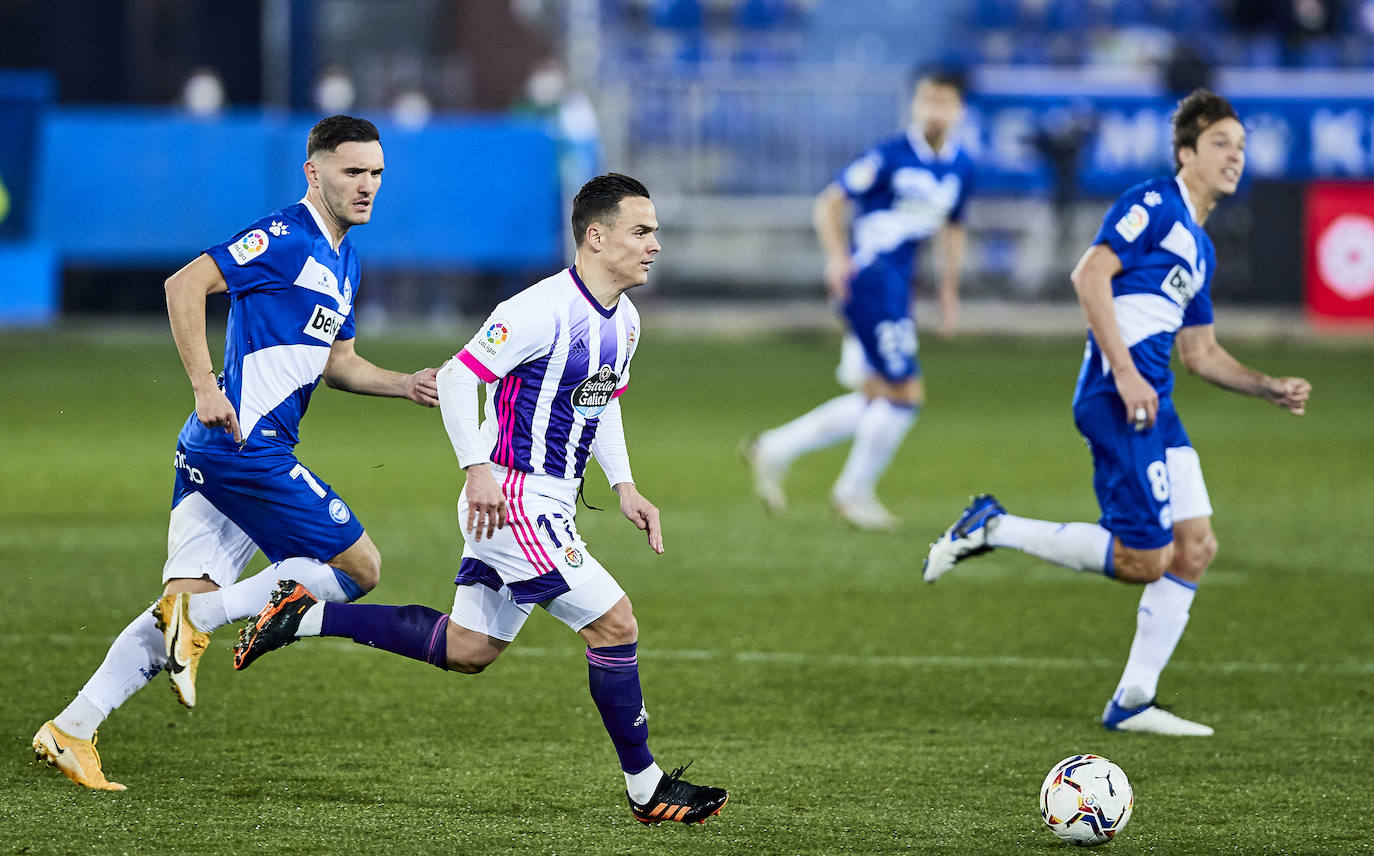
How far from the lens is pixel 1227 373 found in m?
6.08

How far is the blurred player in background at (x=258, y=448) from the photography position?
489 cm

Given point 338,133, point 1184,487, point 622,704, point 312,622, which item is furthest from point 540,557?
point 1184,487

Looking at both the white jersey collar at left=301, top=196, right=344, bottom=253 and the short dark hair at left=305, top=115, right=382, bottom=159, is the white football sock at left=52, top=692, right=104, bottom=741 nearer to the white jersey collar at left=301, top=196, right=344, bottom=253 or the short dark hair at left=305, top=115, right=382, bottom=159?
the white jersey collar at left=301, top=196, right=344, bottom=253

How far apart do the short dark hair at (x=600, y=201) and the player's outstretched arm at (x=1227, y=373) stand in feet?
7.31

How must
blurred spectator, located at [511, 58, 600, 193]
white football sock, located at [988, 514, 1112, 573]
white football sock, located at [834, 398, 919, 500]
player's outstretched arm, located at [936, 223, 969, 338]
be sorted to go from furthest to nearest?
blurred spectator, located at [511, 58, 600, 193]
player's outstretched arm, located at [936, 223, 969, 338]
white football sock, located at [834, 398, 919, 500]
white football sock, located at [988, 514, 1112, 573]

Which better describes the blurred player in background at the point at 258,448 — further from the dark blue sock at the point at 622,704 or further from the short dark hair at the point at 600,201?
the dark blue sock at the point at 622,704

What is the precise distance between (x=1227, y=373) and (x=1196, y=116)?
0.85 metres

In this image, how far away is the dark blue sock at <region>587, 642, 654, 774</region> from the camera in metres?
4.60

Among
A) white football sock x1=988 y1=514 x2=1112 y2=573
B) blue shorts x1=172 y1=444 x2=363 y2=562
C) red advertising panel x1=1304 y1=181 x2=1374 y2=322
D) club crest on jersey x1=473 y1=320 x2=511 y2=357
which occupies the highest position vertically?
club crest on jersey x1=473 y1=320 x2=511 y2=357

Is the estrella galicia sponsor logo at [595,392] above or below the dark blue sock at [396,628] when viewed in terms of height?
above

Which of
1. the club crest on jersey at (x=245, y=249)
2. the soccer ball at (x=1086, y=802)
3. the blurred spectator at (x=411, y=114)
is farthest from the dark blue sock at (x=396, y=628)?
the blurred spectator at (x=411, y=114)

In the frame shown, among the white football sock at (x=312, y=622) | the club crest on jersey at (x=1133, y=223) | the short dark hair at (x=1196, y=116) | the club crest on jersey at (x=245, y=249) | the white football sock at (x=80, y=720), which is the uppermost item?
the short dark hair at (x=1196, y=116)

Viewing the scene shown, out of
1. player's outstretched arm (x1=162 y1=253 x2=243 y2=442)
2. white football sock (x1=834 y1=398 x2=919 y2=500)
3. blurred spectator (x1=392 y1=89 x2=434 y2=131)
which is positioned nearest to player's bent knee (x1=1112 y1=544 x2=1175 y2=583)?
player's outstretched arm (x1=162 y1=253 x2=243 y2=442)

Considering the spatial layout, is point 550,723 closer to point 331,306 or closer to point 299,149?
point 331,306
